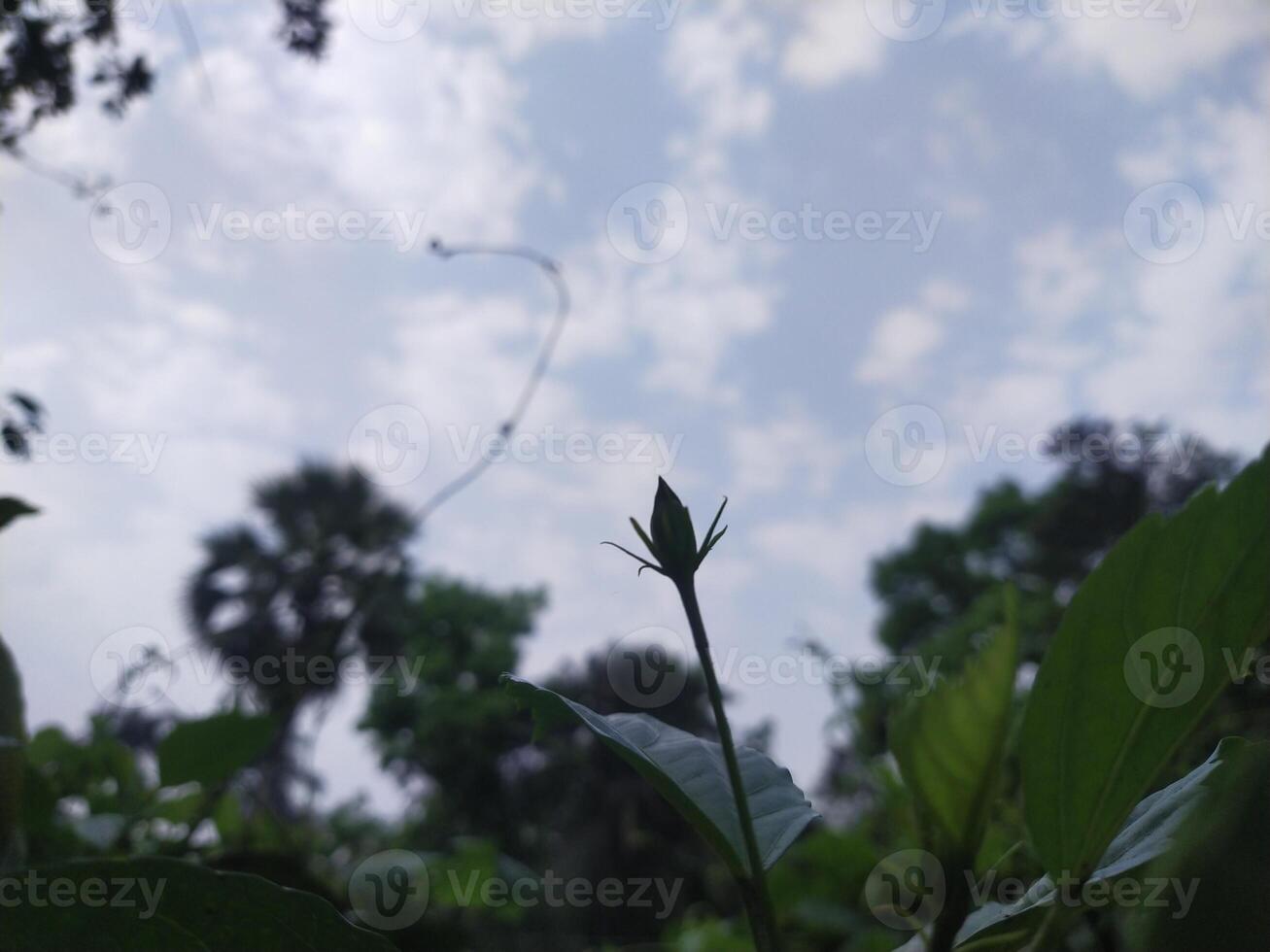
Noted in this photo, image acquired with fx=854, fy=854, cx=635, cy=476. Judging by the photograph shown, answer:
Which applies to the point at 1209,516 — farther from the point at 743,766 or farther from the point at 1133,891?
the point at 743,766

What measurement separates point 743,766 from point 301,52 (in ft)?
8.36

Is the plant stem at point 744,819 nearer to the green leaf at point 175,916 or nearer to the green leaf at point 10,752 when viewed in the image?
the green leaf at point 175,916

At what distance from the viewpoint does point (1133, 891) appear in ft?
1.05

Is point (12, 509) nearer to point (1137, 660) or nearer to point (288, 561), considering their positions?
point (1137, 660)

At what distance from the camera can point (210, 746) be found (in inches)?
Answer: 28.2

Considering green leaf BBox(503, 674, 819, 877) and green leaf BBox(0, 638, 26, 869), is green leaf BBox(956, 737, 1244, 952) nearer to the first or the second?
green leaf BBox(503, 674, 819, 877)

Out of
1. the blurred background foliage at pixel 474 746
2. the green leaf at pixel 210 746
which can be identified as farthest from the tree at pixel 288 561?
the green leaf at pixel 210 746

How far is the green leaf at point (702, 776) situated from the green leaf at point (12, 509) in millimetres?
416

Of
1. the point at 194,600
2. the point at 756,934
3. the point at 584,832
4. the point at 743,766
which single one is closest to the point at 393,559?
the point at 743,766

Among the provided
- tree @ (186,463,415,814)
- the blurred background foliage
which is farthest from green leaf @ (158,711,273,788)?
tree @ (186,463,415,814)

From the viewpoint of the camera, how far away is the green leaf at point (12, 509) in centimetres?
59

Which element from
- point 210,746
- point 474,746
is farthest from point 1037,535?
point 210,746

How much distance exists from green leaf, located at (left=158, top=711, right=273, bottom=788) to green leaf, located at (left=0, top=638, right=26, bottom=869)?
0.36 ft

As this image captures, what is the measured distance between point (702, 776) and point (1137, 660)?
0.19m
